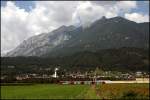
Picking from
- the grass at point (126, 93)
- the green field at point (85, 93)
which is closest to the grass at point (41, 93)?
the green field at point (85, 93)

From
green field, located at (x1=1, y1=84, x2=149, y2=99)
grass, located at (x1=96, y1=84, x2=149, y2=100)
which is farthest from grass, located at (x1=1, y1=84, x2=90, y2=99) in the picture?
grass, located at (x1=96, y1=84, x2=149, y2=100)

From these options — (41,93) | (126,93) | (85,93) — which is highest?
(126,93)

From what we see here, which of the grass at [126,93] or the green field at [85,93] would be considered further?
the green field at [85,93]

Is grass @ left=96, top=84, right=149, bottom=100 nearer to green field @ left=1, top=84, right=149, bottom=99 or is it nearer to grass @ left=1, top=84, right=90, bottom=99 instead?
green field @ left=1, top=84, right=149, bottom=99

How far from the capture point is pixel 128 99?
160 ft

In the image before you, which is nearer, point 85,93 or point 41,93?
point 41,93

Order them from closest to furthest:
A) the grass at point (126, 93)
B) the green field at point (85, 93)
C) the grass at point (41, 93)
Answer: the grass at point (126, 93) → the green field at point (85, 93) → the grass at point (41, 93)

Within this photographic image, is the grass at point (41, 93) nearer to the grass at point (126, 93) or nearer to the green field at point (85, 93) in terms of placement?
the green field at point (85, 93)

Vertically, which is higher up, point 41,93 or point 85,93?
point 41,93

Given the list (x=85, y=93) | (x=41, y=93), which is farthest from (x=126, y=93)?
(x=41, y=93)

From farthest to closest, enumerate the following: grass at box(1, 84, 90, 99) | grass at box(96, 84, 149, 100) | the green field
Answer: grass at box(1, 84, 90, 99) < the green field < grass at box(96, 84, 149, 100)

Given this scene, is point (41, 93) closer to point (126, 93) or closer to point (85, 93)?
point (85, 93)

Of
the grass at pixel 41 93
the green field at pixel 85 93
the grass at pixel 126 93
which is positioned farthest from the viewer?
the grass at pixel 41 93

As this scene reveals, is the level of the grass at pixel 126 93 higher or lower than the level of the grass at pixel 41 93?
higher
